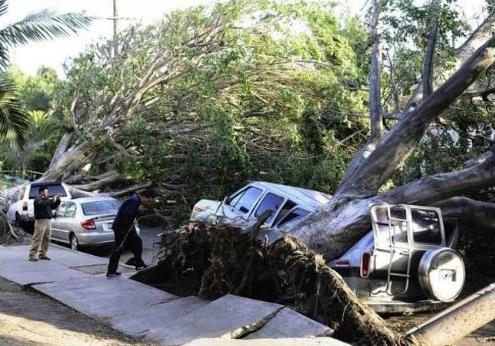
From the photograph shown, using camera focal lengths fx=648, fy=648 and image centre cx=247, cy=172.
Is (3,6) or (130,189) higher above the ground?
(3,6)

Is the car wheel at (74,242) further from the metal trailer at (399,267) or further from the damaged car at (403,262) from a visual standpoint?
the metal trailer at (399,267)

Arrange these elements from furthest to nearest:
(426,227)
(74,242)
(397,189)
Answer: (74,242) → (397,189) → (426,227)

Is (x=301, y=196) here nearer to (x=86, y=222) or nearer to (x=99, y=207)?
(x=86, y=222)

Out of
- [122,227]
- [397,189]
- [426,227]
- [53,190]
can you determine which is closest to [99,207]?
[53,190]

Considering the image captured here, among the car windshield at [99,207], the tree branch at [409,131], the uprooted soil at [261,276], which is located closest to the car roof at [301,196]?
the tree branch at [409,131]

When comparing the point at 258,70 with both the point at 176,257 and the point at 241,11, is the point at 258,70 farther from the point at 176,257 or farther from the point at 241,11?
the point at 176,257

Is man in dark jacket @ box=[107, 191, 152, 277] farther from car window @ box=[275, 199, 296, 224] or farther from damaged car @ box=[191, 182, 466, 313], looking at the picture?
damaged car @ box=[191, 182, 466, 313]

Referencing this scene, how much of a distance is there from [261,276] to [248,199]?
125 inches

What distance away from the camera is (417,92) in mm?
12039

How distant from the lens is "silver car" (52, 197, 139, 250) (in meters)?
16.2

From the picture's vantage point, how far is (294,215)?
10859 millimetres

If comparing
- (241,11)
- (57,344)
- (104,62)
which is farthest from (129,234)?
(104,62)

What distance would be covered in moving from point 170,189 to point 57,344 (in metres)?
14.4

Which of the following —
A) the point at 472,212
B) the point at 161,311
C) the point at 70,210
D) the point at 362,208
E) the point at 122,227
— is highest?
the point at 472,212
